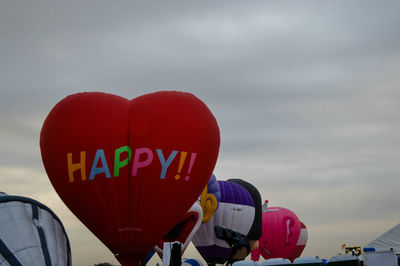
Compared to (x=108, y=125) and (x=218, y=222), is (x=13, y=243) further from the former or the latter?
(x=218, y=222)

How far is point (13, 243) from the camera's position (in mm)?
12164

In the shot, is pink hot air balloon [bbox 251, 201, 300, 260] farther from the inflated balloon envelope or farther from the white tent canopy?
the inflated balloon envelope

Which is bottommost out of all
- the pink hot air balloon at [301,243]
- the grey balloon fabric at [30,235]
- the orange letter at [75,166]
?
the grey balloon fabric at [30,235]

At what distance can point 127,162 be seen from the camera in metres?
17.9

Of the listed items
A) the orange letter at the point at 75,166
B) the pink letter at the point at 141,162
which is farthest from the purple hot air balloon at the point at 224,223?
the orange letter at the point at 75,166

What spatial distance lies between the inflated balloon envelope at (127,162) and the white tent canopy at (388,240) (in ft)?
30.5

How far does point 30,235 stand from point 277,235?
24.5m

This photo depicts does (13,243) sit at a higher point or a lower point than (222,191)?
lower

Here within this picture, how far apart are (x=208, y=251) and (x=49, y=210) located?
1447 centimetres

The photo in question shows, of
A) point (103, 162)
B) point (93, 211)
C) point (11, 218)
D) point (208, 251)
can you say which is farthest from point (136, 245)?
point (208, 251)

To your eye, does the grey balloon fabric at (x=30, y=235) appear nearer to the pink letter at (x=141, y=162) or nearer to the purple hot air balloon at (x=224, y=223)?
the pink letter at (x=141, y=162)

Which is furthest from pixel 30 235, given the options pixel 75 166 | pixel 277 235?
pixel 277 235

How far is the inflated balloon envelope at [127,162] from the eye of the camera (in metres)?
17.9

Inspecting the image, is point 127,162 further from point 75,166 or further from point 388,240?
point 388,240
